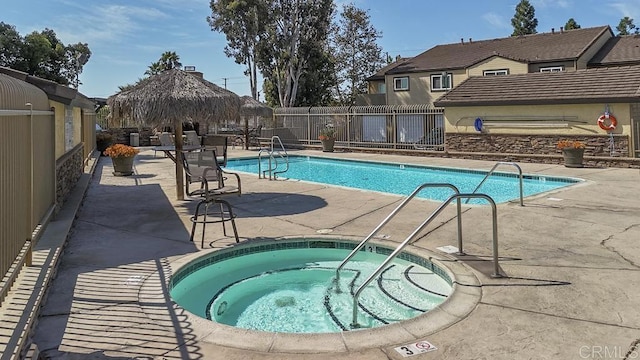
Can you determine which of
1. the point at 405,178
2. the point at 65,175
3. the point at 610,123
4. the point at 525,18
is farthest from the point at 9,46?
the point at 525,18

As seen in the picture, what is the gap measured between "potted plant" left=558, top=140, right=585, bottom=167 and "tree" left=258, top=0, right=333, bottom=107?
23.0 meters

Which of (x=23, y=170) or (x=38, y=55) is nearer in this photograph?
(x=23, y=170)

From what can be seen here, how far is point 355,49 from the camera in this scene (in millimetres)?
39750

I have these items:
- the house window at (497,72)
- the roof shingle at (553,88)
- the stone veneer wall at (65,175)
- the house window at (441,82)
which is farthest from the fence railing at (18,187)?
the house window at (441,82)

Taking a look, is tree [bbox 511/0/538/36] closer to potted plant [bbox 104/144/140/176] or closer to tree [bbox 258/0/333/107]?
tree [bbox 258/0/333/107]

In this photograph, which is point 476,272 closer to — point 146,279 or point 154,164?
point 146,279

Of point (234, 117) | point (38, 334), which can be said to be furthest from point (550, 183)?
point (38, 334)

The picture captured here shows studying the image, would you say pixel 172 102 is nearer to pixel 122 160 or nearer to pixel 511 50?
pixel 122 160

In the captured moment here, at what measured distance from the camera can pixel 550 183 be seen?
1253 cm

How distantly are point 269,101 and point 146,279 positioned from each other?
3536 centimetres

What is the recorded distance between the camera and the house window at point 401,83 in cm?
3116

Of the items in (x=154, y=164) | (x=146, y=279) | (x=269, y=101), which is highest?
(x=269, y=101)

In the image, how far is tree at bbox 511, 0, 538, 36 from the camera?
2276 inches

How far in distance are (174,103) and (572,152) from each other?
40.2 ft
